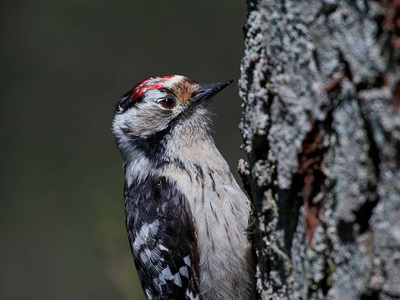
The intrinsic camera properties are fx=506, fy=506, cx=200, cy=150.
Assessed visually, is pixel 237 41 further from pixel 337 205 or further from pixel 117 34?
pixel 337 205

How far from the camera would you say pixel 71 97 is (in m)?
6.58

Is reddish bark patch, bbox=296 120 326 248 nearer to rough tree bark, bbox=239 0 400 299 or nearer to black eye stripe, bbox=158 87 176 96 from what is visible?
rough tree bark, bbox=239 0 400 299

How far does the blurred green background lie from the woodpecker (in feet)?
10.7

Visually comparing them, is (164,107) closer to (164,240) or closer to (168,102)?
(168,102)

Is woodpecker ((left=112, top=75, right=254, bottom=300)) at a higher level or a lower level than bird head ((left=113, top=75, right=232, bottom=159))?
lower

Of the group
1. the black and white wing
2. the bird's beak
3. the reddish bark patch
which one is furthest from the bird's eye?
the reddish bark patch

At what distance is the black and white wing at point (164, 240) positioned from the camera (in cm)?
243

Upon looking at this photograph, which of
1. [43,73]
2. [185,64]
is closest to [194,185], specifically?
[185,64]

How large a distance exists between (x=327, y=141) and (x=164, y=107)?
5.35ft

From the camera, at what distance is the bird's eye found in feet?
9.35

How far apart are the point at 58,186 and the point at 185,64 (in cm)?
227

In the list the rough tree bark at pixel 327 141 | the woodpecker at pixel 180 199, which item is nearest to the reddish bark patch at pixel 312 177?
the rough tree bark at pixel 327 141

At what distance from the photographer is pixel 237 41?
6.47 meters

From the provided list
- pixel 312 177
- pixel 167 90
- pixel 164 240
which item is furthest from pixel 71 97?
pixel 312 177
